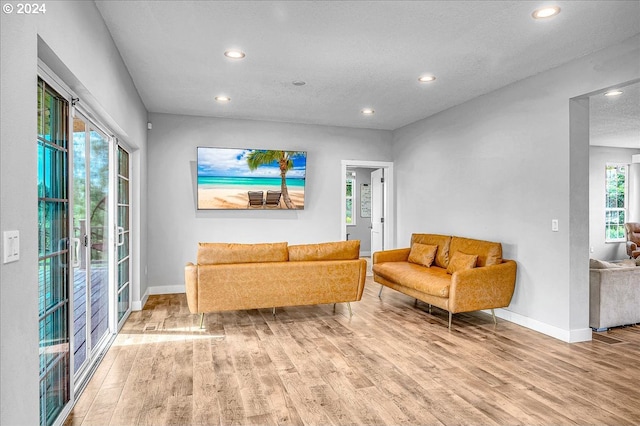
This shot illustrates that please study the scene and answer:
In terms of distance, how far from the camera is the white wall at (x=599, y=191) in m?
8.73

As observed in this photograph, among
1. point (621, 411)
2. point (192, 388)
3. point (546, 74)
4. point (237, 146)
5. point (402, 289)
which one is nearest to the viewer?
point (621, 411)

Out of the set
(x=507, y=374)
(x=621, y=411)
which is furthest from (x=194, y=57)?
(x=621, y=411)

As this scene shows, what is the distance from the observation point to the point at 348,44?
3.47 meters

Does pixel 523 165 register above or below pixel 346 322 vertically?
above

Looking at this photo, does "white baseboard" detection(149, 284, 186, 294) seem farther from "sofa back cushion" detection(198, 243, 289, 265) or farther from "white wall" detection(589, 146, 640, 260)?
"white wall" detection(589, 146, 640, 260)

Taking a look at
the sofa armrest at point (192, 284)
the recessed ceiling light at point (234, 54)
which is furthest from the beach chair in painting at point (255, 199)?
the recessed ceiling light at point (234, 54)

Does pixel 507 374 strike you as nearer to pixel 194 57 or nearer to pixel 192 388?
pixel 192 388

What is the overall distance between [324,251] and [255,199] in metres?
2.31

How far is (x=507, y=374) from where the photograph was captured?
311 centimetres

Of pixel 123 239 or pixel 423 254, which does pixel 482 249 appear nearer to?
pixel 423 254

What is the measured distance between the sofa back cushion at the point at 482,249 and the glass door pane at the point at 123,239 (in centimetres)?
395

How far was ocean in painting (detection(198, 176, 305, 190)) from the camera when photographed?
616cm

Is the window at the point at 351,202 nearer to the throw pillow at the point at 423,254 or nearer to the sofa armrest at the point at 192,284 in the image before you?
the throw pillow at the point at 423,254

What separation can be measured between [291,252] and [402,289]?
5.26 ft
